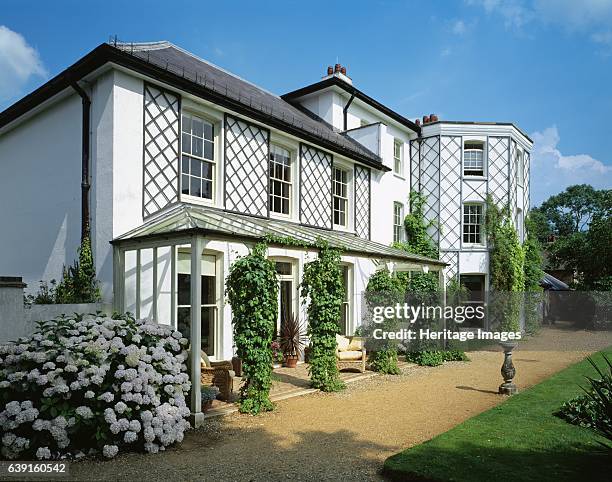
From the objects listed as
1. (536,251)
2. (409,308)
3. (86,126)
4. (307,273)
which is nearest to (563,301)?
(536,251)

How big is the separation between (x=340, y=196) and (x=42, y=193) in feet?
25.9

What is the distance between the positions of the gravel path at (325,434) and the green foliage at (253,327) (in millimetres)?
358

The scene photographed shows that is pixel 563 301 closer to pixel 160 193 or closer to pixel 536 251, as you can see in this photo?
pixel 536 251

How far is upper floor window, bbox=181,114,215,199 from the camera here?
377 inches

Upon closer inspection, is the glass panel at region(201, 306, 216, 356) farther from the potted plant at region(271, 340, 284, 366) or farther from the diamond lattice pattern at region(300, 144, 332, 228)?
the diamond lattice pattern at region(300, 144, 332, 228)

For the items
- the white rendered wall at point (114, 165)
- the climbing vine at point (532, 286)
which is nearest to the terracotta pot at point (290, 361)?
the white rendered wall at point (114, 165)

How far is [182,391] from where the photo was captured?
6.14 meters

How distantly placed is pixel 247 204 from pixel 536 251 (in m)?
13.9

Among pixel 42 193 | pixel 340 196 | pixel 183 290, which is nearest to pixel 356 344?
pixel 183 290

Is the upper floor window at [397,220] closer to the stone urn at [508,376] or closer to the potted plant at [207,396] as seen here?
the stone urn at [508,376]

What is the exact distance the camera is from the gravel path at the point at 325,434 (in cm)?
490

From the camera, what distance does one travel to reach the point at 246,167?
10781 millimetres

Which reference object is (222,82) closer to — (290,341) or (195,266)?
(290,341)

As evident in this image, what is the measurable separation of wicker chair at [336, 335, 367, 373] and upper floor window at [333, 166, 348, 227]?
427cm
